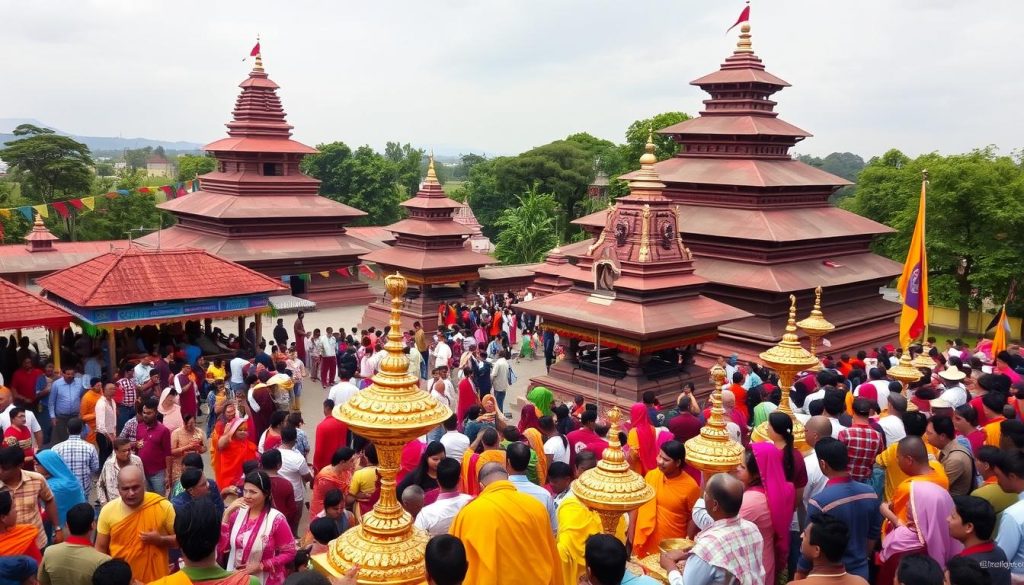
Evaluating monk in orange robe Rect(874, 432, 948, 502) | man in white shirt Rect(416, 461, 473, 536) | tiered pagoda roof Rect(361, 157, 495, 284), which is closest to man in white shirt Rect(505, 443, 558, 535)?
man in white shirt Rect(416, 461, 473, 536)

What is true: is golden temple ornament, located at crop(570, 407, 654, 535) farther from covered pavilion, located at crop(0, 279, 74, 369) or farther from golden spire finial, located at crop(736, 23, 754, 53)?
golden spire finial, located at crop(736, 23, 754, 53)

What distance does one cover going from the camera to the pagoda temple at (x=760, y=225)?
64.6 feet

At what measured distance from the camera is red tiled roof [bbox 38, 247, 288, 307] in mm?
14242

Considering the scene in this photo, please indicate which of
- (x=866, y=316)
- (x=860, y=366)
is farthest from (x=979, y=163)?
(x=860, y=366)

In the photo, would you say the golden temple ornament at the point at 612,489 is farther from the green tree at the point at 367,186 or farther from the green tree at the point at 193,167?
the green tree at the point at 193,167

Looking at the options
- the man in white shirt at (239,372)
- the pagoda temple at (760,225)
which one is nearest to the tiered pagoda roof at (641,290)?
the pagoda temple at (760,225)

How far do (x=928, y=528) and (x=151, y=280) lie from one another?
13.9 metres

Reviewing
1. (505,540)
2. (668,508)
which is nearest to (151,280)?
(668,508)

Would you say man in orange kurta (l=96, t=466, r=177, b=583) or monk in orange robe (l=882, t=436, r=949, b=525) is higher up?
monk in orange robe (l=882, t=436, r=949, b=525)

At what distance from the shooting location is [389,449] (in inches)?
161

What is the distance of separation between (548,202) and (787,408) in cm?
3765

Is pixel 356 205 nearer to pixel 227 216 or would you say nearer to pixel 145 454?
pixel 227 216

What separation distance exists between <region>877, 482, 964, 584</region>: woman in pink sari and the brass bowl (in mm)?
1494

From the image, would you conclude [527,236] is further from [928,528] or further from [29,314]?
[928,528]
